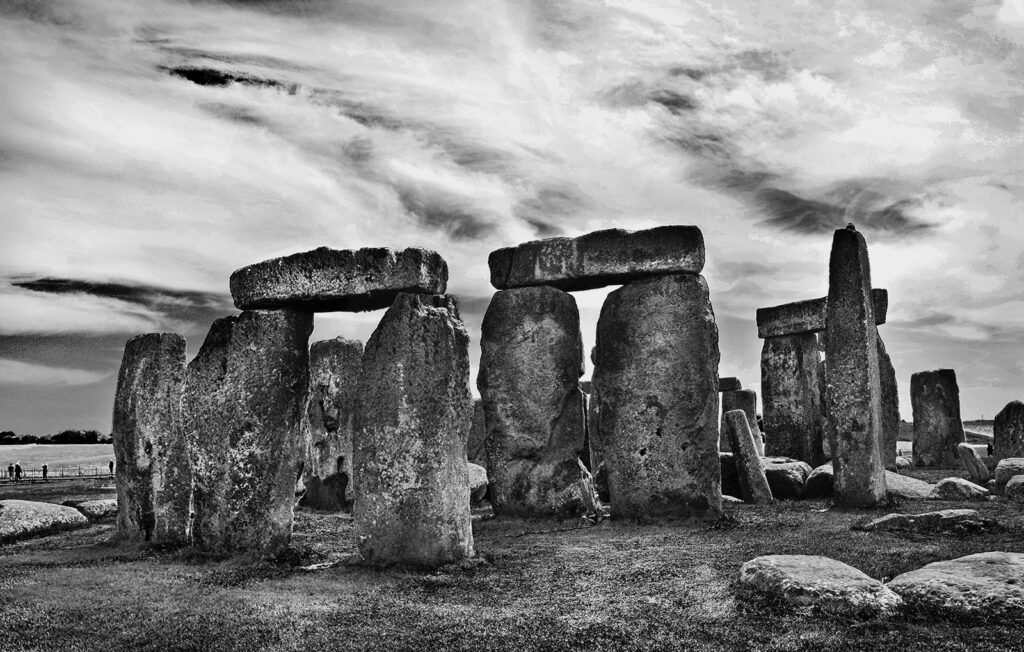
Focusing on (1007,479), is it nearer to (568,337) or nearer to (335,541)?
(568,337)

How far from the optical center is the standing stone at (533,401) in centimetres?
1480

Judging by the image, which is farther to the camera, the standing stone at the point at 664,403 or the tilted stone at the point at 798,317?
the tilted stone at the point at 798,317

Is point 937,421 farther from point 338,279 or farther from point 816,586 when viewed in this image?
point 338,279

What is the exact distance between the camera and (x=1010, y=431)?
74.2 feet

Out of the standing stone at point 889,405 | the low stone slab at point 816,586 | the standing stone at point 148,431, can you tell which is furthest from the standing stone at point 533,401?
the standing stone at point 889,405

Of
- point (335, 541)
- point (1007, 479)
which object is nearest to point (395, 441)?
point (335, 541)

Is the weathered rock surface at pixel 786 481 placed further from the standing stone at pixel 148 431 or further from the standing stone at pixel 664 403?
the standing stone at pixel 148 431

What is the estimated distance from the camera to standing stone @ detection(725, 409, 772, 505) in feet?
50.7

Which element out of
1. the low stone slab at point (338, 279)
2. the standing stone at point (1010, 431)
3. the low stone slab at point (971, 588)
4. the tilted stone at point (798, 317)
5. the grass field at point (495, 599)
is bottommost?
the grass field at point (495, 599)

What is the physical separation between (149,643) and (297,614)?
120 centimetres

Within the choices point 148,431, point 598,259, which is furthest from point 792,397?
point 148,431

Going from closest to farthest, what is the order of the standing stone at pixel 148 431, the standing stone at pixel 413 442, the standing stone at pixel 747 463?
the standing stone at pixel 413 442
the standing stone at pixel 148 431
the standing stone at pixel 747 463

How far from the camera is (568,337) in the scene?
15.2m

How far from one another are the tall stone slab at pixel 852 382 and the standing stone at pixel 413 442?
708 cm
